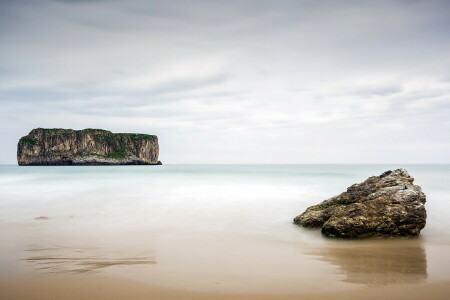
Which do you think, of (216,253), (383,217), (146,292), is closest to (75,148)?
(216,253)

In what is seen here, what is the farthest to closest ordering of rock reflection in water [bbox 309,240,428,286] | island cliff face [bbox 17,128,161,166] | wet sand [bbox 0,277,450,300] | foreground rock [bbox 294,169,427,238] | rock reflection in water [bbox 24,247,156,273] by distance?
island cliff face [bbox 17,128,161,166], foreground rock [bbox 294,169,427,238], rock reflection in water [bbox 24,247,156,273], rock reflection in water [bbox 309,240,428,286], wet sand [bbox 0,277,450,300]

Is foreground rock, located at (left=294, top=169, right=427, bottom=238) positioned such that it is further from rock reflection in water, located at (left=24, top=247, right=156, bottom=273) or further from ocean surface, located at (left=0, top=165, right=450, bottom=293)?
rock reflection in water, located at (left=24, top=247, right=156, bottom=273)

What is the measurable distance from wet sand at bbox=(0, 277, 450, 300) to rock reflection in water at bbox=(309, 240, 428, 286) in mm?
307

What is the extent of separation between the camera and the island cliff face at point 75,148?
419 ft

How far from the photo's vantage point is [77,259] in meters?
6.06

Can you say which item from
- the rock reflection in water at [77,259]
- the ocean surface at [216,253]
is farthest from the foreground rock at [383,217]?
the rock reflection in water at [77,259]

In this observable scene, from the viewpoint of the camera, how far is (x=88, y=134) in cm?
13350

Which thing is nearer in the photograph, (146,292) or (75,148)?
(146,292)

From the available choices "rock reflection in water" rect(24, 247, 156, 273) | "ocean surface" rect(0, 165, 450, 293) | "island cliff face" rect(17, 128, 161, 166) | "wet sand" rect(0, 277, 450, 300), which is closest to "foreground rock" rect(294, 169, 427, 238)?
"ocean surface" rect(0, 165, 450, 293)

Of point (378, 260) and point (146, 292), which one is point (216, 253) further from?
point (378, 260)

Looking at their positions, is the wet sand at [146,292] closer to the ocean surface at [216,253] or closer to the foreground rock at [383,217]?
the ocean surface at [216,253]

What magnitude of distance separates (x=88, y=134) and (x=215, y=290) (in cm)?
14149

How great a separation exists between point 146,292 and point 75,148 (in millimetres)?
140326

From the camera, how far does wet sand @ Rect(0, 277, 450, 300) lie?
14.0 ft
